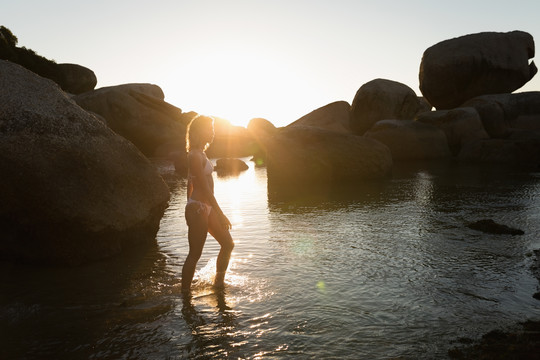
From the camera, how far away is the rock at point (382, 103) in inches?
1423

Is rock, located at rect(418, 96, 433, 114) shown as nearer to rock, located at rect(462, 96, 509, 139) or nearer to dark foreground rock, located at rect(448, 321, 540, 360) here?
rock, located at rect(462, 96, 509, 139)

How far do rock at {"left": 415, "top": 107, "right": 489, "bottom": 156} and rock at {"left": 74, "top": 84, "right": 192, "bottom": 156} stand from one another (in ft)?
64.1

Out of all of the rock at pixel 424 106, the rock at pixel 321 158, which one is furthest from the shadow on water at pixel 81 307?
the rock at pixel 424 106

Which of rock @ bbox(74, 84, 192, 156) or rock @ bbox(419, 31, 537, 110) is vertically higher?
rock @ bbox(419, 31, 537, 110)

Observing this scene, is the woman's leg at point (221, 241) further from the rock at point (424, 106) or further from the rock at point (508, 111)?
the rock at point (424, 106)

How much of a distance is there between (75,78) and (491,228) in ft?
136

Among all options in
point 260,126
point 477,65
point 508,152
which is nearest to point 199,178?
point 508,152

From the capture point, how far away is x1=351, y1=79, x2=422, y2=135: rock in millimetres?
36156

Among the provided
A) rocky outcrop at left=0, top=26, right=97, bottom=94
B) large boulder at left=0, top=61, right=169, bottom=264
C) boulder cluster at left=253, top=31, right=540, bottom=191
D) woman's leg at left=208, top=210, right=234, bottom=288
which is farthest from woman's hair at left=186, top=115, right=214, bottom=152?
rocky outcrop at left=0, top=26, right=97, bottom=94

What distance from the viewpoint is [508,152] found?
74.5 feet

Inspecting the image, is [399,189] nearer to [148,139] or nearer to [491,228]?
Answer: [491,228]

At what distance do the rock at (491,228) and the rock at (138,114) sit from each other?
2985 centimetres

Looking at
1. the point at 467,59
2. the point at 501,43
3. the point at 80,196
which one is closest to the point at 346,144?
the point at 80,196

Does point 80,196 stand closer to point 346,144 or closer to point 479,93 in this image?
point 346,144
